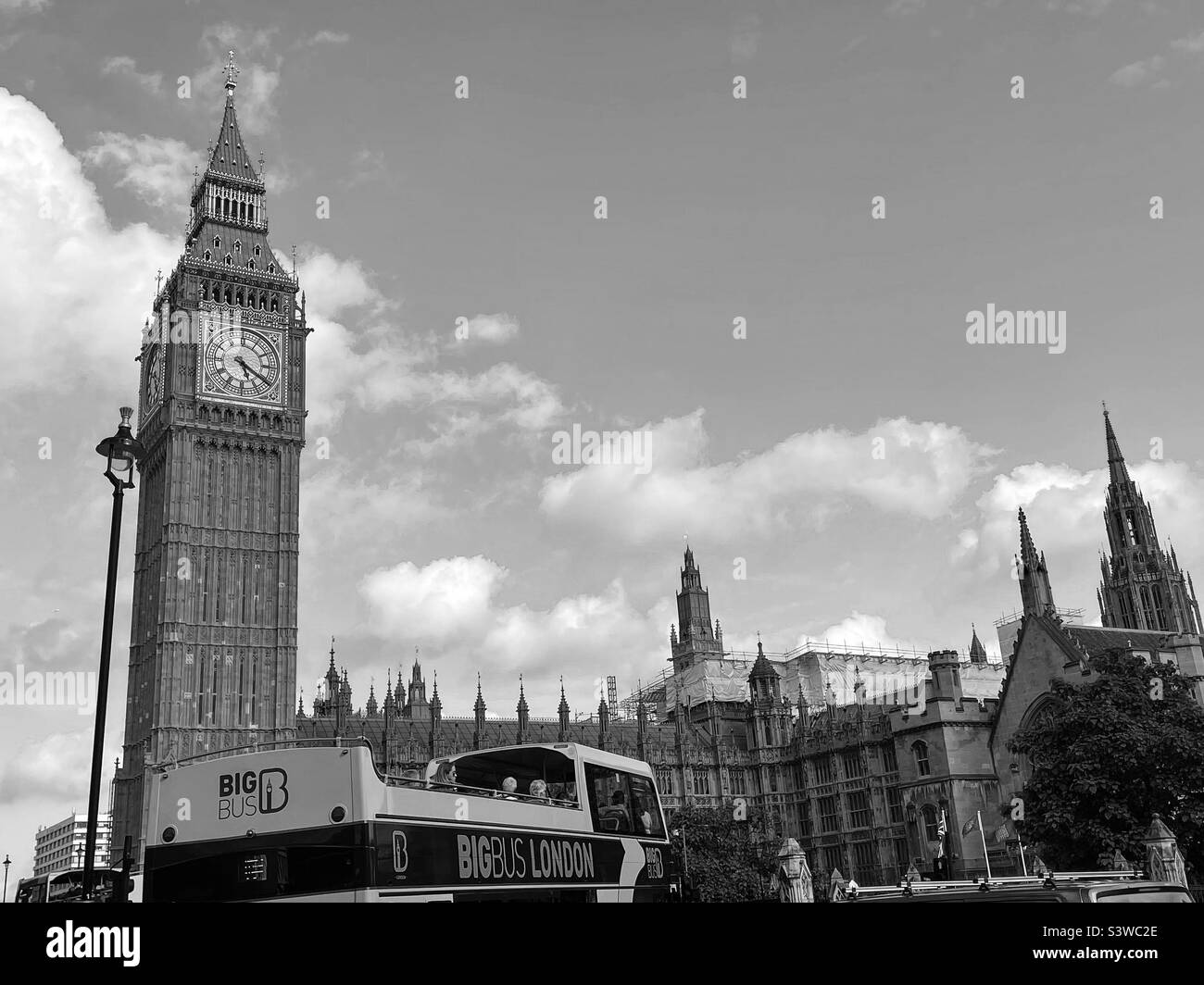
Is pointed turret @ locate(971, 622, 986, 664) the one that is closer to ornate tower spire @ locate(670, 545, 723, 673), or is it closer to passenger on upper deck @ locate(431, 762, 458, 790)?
ornate tower spire @ locate(670, 545, 723, 673)

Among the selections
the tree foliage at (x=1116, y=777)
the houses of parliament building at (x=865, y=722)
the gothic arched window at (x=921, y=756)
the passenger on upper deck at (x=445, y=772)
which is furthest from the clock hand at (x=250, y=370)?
the passenger on upper deck at (x=445, y=772)

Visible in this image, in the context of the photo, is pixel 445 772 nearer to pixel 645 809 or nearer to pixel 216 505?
pixel 645 809

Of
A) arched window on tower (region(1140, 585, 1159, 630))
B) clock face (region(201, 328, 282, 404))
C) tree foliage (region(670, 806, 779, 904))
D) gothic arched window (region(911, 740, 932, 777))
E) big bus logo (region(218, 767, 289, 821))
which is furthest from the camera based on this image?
arched window on tower (region(1140, 585, 1159, 630))

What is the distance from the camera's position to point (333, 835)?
1484 cm

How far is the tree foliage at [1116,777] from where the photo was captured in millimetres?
41125

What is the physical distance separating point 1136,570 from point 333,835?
119m

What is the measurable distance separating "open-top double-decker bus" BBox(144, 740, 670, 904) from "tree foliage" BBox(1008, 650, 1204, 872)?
30.4 m

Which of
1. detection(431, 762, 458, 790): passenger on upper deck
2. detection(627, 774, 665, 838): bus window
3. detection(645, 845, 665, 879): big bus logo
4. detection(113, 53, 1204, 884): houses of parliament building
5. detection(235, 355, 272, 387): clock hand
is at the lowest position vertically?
detection(645, 845, 665, 879): big bus logo

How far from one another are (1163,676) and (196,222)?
84474 mm

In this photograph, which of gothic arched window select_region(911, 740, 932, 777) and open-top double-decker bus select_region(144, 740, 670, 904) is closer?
open-top double-decker bus select_region(144, 740, 670, 904)

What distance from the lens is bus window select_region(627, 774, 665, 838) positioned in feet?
71.2

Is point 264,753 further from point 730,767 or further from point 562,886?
point 730,767

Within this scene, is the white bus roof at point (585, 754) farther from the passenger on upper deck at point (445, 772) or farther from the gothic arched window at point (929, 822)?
the gothic arched window at point (929, 822)

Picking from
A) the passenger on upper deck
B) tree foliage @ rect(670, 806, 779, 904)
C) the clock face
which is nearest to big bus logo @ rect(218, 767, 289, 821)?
the passenger on upper deck
